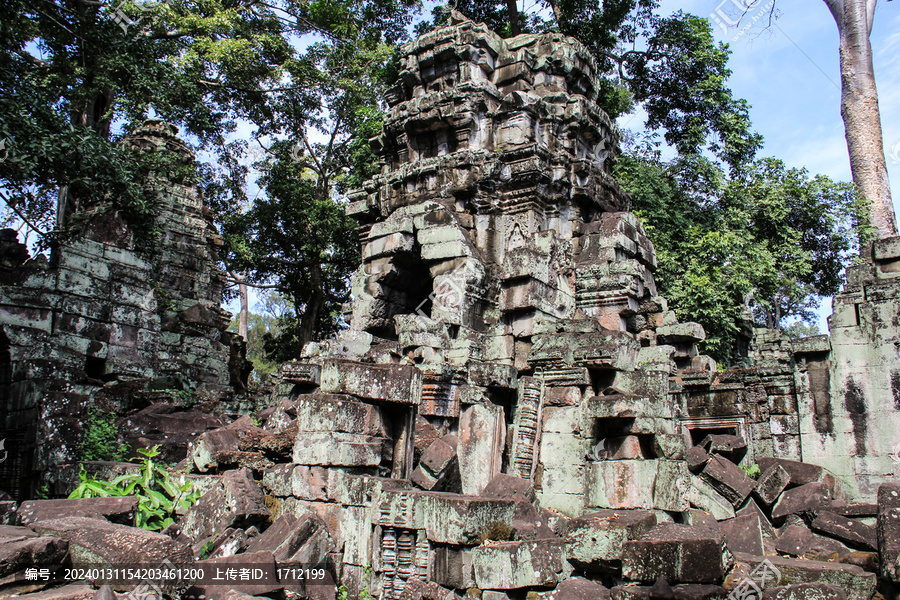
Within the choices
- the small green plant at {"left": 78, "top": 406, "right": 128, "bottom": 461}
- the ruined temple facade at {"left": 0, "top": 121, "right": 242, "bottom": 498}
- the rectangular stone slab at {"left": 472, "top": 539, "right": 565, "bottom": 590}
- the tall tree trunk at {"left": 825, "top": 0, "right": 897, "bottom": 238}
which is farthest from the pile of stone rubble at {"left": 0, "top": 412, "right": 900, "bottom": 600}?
the tall tree trunk at {"left": 825, "top": 0, "right": 897, "bottom": 238}

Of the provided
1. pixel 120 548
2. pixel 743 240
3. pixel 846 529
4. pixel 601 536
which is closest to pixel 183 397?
pixel 120 548

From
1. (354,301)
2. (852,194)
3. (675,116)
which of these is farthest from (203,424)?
(675,116)

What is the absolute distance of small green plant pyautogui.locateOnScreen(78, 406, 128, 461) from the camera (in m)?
7.62

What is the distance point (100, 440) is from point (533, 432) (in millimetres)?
5204

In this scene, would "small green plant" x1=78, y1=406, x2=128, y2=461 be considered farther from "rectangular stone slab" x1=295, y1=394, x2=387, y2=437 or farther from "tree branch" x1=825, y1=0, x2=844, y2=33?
"tree branch" x1=825, y1=0, x2=844, y2=33

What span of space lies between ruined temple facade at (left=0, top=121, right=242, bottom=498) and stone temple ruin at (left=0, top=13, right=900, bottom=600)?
1.22 feet

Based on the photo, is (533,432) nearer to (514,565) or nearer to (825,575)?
(514,565)

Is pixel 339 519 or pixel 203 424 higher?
pixel 203 424

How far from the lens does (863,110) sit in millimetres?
16719

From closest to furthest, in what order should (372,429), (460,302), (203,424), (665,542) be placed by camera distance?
(665,542), (372,429), (203,424), (460,302)

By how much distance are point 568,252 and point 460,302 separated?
249 cm

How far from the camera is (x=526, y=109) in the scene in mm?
12305

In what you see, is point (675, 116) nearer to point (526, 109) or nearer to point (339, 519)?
point (526, 109)

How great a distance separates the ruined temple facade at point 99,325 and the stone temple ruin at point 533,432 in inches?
14.7
